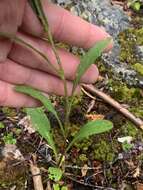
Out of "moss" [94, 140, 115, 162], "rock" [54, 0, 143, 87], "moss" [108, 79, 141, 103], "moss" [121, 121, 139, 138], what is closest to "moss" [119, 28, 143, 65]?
"rock" [54, 0, 143, 87]

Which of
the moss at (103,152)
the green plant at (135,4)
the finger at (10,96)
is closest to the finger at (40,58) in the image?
the finger at (10,96)

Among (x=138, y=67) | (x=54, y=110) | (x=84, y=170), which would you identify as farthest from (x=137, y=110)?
(x=54, y=110)

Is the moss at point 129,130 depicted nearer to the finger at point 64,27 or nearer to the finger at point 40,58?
the finger at point 40,58

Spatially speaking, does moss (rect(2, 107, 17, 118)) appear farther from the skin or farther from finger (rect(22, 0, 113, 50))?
finger (rect(22, 0, 113, 50))

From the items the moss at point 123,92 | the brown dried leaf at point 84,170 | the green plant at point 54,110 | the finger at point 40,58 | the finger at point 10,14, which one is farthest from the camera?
the moss at point 123,92

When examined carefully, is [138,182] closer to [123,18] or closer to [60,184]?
[60,184]

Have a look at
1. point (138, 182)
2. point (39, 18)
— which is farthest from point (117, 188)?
point (39, 18)

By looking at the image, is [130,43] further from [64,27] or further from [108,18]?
[64,27]

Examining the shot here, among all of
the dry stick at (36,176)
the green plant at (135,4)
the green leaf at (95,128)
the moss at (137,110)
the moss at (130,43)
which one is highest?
the green plant at (135,4)
